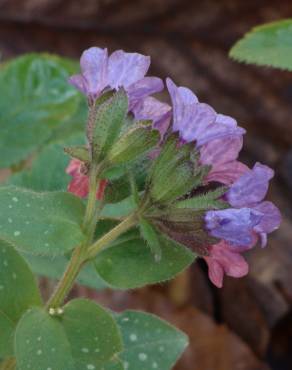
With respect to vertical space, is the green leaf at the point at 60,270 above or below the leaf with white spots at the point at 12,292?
below

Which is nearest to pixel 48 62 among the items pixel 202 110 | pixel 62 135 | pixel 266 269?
pixel 62 135

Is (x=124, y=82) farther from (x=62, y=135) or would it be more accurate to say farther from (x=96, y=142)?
(x=62, y=135)

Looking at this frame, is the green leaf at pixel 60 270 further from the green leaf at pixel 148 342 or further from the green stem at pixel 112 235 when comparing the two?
the green stem at pixel 112 235

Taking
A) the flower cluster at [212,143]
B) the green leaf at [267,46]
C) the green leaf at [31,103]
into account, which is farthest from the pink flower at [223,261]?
the green leaf at [31,103]

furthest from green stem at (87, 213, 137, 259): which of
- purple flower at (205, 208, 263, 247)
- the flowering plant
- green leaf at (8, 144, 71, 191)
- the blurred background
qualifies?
the blurred background

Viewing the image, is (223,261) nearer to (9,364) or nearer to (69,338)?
(69,338)

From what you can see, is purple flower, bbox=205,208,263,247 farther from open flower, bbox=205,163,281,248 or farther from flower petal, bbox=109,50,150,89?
flower petal, bbox=109,50,150,89
